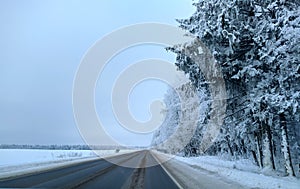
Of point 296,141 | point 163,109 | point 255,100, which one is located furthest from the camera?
point 163,109

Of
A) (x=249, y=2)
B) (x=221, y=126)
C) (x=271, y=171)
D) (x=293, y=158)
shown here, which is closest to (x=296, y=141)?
(x=293, y=158)

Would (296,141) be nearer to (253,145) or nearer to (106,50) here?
(253,145)

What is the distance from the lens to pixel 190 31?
654 inches

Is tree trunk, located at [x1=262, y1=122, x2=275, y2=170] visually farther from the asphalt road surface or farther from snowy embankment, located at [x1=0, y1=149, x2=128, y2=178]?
snowy embankment, located at [x1=0, y1=149, x2=128, y2=178]

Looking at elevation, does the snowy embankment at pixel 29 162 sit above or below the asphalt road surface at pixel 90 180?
above

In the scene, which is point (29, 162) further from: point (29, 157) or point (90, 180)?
point (90, 180)

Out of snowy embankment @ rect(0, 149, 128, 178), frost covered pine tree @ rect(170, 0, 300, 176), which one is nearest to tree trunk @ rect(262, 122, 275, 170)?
frost covered pine tree @ rect(170, 0, 300, 176)

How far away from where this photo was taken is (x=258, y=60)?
16406 millimetres

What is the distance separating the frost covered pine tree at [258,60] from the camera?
45.2ft

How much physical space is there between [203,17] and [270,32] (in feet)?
10.4

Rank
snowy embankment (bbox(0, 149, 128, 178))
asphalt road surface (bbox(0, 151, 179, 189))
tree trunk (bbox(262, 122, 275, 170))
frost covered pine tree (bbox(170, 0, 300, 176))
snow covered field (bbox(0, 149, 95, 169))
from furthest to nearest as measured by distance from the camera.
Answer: snow covered field (bbox(0, 149, 95, 169)) < snowy embankment (bbox(0, 149, 128, 178)) < tree trunk (bbox(262, 122, 275, 170)) < frost covered pine tree (bbox(170, 0, 300, 176)) < asphalt road surface (bbox(0, 151, 179, 189))

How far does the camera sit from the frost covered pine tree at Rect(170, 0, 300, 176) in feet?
45.2

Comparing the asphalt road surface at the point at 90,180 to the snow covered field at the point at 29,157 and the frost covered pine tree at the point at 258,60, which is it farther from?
the snow covered field at the point at 29,157

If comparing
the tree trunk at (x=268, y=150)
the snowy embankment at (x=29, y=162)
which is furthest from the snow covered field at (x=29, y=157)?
the tree trunk at (x=268, y=150)
